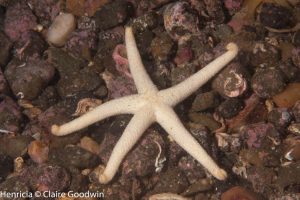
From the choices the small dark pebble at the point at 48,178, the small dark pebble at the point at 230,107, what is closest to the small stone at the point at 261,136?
the small dark pebble at the point at 230,107

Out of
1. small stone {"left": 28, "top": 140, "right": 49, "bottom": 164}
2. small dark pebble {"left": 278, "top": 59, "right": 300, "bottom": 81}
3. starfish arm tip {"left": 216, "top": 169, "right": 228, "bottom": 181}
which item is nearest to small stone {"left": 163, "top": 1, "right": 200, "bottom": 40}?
small dark pebble {"left": 278, "top": 59, "right": 300, "bottom": 81}

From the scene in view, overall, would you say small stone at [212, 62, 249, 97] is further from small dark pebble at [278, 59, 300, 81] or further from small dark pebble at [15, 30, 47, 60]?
small dark pebble at [15, 30, 47, 60]

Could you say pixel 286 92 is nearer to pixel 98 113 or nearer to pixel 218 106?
pixel 218 106

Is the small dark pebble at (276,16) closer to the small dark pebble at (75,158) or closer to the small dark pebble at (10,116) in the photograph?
the small dark pebble at (75,158)

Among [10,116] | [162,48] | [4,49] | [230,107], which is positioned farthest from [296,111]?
[4,49]

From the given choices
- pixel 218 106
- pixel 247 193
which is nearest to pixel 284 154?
pixel 247 193

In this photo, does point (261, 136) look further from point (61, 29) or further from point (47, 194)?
point (61, 29)
